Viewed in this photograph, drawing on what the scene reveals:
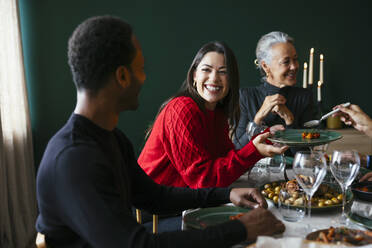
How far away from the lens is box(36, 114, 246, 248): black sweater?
2.87 ft

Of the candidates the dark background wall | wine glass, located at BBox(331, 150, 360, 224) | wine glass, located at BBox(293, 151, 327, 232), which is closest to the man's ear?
wine glass, located at BBox(293, 151, 327, 232)

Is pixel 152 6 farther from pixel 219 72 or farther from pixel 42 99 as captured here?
pixel 219 72

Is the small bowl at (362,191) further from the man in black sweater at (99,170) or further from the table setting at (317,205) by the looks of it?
the man in black sweater at (99,170)

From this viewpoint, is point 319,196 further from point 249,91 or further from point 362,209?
point 249,91

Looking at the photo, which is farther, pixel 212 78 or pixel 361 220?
pixel 212 78

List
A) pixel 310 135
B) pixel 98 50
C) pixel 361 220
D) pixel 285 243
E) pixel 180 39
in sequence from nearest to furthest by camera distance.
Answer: pixel 285 243 < pixel 98 50 < pixel 361 220 < pixel 310 135 < pixel 180 39

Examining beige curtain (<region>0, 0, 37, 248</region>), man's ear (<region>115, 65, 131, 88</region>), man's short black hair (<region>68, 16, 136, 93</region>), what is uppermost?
man's short black hair (<region>68, 16, 136, 93</region>)

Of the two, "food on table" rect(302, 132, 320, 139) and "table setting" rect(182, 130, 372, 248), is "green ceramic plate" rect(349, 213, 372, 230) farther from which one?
"food on table" rect(302, 132, 320, 139)

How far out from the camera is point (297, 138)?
5.94 ft

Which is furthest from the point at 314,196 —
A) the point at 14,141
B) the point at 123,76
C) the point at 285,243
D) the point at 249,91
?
the point at 14,141

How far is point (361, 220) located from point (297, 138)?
74 cm

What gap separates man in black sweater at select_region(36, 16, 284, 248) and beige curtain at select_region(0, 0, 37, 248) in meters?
1.64

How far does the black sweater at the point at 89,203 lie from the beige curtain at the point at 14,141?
1640 millimetres

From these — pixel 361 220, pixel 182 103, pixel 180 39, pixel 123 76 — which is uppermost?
pixel 180 39
